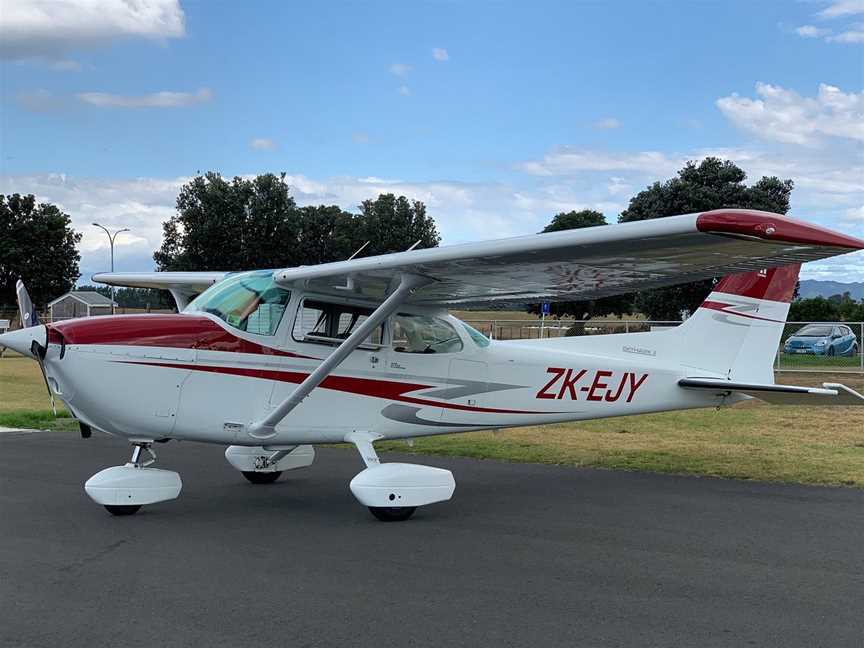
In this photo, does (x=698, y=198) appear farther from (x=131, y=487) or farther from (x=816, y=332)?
(x=131, y=487)

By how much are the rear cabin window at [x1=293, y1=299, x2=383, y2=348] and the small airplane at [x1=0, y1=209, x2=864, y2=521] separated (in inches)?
0.5

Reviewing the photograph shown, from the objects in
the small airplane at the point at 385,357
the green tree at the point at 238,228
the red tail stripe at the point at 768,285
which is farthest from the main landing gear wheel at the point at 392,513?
the green tree at the point at 238,228

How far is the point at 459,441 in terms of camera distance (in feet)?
40.6

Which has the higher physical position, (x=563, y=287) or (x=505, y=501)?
(x=563, y=287)

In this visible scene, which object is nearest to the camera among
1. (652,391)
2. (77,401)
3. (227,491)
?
(77,401)

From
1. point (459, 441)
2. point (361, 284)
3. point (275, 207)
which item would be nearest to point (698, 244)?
point (361, 284)

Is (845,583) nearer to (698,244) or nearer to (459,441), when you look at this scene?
(698,244)

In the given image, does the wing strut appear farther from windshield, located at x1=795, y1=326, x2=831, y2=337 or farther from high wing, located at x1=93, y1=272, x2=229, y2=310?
windshield, located at x1=795, y1=326, x2=831, y2=337

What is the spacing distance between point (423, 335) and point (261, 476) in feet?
7.70

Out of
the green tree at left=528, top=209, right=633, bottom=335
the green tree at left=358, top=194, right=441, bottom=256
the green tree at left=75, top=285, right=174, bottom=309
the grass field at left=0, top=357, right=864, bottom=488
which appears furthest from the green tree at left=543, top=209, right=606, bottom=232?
the grass field at left=0, top=357, right=864, bottom=488

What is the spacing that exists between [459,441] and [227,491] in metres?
4.59

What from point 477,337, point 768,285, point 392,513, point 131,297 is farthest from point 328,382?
point 131,297

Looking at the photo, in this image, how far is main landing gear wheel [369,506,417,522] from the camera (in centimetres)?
707

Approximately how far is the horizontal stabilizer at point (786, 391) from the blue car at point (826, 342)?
1810cm
